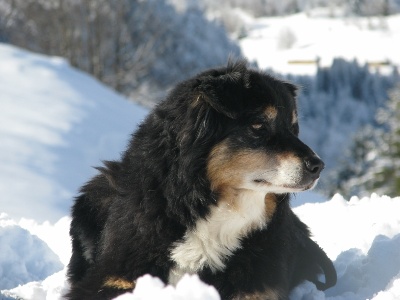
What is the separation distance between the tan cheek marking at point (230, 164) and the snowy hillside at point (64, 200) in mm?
1047

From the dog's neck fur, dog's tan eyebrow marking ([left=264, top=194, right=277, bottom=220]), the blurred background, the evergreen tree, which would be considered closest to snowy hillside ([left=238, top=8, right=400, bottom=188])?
the blurred background

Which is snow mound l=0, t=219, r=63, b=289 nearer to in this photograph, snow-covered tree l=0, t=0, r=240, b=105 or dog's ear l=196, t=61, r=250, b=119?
dog's ear l=196, t=61, r=250, b=119

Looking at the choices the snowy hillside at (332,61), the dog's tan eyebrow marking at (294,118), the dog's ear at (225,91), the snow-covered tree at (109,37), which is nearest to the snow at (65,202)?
the dog's tan eyebrow marking at (294,118)

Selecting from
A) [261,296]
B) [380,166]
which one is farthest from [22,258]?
[380,166]

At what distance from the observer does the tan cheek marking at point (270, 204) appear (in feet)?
13.8

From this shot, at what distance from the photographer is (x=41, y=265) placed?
5883 millimetres

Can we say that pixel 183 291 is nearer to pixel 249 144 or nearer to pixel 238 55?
pixel 249 144

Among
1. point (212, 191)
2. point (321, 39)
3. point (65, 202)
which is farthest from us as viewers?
point (321, 39)

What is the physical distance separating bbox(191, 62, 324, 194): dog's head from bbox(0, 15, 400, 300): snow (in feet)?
2.89

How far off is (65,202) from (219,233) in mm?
6858

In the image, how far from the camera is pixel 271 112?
4.08 meters

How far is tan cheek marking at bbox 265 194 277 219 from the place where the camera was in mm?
4211

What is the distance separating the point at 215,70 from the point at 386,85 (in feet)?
254

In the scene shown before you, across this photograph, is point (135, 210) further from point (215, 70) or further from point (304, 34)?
point (304, 34)
